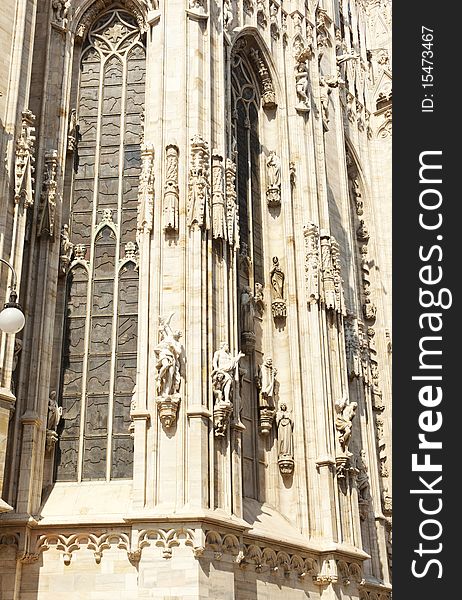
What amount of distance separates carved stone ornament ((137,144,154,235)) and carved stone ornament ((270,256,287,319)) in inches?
188

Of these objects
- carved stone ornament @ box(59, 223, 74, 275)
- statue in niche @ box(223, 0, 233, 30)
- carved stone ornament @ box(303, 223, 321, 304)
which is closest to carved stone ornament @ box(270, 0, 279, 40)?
statue in niche @ box(223, 0, 233, 30)

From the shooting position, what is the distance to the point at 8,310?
11.4m

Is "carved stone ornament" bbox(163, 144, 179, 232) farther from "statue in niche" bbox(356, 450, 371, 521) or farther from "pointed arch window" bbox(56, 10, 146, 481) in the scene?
"statue in niche" bbox(356, 450, 371, 521)

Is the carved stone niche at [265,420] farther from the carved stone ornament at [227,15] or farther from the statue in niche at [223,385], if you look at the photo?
the carved stone ornament at [227,15]

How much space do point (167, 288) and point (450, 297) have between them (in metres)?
6.84

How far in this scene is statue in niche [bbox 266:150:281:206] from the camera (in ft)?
73.9

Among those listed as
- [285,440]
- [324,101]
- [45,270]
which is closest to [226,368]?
[285,440]

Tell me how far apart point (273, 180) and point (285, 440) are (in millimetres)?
6857

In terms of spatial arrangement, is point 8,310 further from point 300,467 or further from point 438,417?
point 300,467

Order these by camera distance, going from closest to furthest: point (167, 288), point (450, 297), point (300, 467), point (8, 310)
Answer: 1. point (8, 310)
2. point (450, 297)
3. point (167, 288)
4. point (300, 467)

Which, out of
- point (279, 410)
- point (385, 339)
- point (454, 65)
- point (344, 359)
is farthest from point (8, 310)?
point (385, 339)

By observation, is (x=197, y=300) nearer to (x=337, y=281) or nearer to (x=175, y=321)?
(x=175, y=321)

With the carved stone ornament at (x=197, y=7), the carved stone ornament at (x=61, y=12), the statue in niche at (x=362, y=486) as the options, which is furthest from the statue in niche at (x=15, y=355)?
the statue in niche at (x=362, y=486)

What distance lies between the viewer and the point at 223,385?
17.0m
